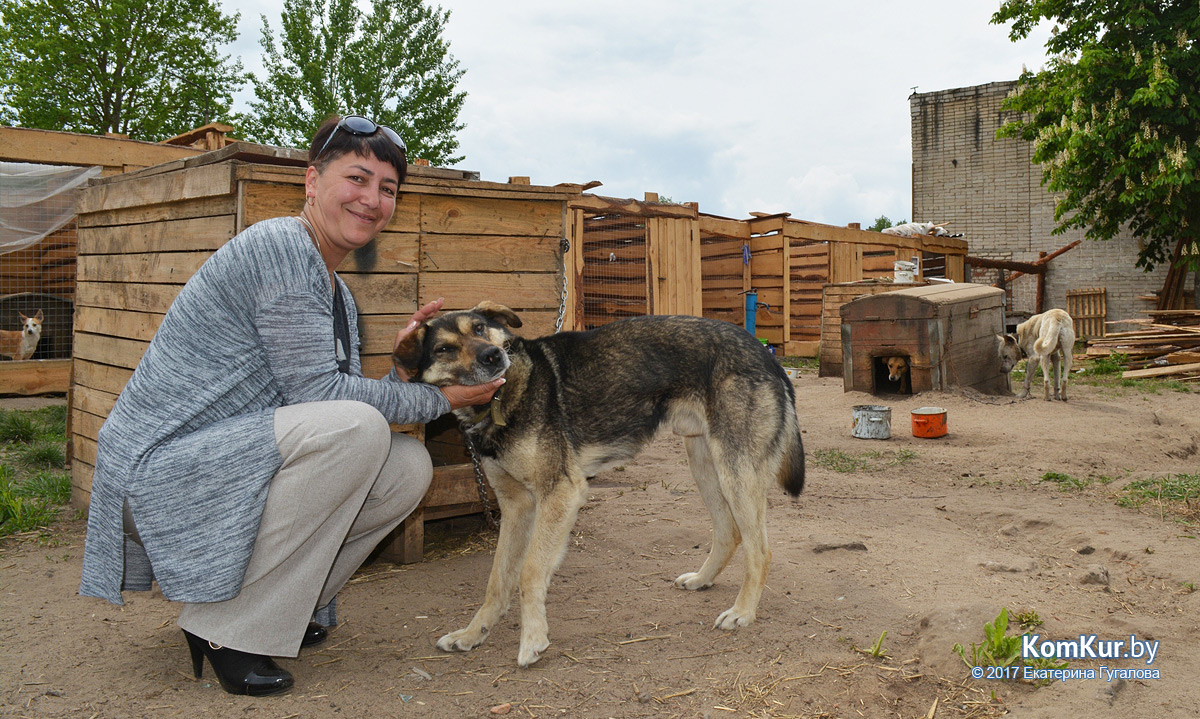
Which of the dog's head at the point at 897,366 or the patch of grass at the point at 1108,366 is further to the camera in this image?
the patch of grass at the point at 1108,366

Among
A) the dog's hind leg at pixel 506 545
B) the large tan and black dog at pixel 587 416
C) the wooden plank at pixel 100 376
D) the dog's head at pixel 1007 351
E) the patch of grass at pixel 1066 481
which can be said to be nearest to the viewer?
the large tan and black dog at pixel 587 416

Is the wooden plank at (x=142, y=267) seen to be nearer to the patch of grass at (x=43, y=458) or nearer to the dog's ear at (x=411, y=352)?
the dog's ear at (x=411, y=352)

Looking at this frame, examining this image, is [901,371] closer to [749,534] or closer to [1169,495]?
[1169,495]

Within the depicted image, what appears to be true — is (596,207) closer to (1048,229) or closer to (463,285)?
(463,285)

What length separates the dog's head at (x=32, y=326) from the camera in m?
9.50

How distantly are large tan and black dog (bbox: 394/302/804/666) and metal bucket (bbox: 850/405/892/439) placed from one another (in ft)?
13.6

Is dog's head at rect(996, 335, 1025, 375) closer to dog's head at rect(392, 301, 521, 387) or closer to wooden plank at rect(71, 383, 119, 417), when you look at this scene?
dog's head at rect(392, 301, 521, 387)

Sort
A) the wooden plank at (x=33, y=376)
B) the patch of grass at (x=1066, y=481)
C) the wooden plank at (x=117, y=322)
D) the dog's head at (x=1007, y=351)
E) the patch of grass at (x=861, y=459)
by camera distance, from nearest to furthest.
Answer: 1. the wooden plank at (x=117, y=322)
2. the patch of grass at (x=1066, y=481)
3. the patch of grass at (x=861, y=459)
4. the wooden plank at (x=33, y=376)
5. the dog's head at (x=1007, y=351)

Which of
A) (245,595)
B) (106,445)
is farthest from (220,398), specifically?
(245,595)

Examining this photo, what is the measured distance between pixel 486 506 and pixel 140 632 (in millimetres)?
1523

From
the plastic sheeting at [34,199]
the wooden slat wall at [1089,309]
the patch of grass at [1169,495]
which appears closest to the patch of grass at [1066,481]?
the patch of grass at [1169,495]

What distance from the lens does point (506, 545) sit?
129 inches

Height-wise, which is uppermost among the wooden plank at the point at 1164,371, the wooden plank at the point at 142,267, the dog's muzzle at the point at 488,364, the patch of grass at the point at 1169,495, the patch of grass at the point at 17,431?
the wooden plank at the point at 142,267

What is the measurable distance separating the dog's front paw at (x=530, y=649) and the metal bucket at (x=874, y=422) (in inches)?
200
